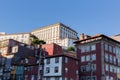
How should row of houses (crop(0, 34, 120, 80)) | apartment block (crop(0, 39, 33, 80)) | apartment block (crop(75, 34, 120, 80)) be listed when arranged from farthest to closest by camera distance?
apartment block (crop(0, 39, 33, 80)) → apartment block (crop(75, 34, 120, 80)) → row of houses (crop(0, 34, 120, 80))

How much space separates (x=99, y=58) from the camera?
67.1 metres

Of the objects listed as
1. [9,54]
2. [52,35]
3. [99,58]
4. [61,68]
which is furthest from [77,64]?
[52,35]

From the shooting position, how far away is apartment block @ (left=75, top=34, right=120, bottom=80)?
6644 cm

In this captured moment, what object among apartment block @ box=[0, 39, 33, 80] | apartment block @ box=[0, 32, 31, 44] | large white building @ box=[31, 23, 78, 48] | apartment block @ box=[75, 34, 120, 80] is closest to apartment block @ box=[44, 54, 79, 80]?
apartment block @ box=[75, 34, 120, 80]

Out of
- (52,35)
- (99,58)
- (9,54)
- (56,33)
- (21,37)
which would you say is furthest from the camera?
(52,35)

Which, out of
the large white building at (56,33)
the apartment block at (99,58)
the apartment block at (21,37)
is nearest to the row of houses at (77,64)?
the apartment block at (99,58)

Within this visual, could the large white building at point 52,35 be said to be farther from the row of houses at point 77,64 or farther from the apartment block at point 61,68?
the apartment block at point 61,68

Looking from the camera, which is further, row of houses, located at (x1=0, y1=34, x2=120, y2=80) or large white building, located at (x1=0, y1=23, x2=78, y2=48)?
large white building, located at (x1=0, y1=23, x2=78, y2=48)

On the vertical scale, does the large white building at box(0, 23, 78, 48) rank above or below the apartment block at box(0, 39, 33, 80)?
above

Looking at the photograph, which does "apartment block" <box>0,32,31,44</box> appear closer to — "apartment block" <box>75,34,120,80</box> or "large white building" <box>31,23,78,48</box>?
"large white building" <box>31,23,78,48</box>

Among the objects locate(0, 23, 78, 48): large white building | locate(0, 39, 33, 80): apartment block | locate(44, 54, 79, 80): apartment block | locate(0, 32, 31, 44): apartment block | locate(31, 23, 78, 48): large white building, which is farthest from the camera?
locate(31, 23, 78, 48): large white building

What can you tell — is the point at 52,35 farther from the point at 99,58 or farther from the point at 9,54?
the point at 99,58

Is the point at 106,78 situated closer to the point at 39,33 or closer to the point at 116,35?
the point at 116,35

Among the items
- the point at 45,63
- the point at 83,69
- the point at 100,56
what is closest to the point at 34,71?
the point at 45,63
